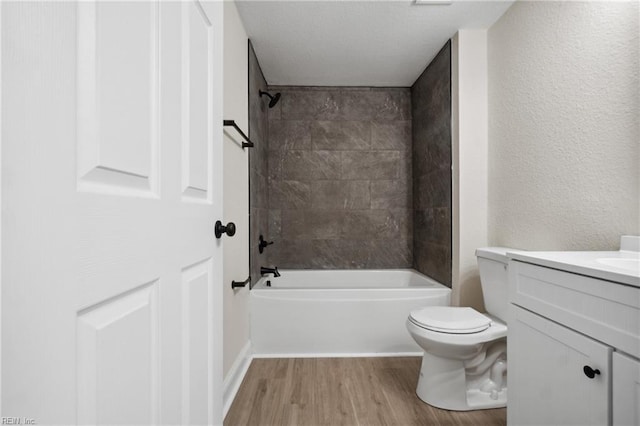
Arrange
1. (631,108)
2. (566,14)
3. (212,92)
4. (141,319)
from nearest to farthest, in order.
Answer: (141,319)
(212,92)
(631,108)
(566,14)

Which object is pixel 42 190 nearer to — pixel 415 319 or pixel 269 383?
pixel 415 319

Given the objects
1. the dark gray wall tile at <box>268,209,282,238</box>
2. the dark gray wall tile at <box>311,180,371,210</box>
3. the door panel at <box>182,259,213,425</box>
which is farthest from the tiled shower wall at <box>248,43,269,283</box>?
the door panel at <box>182,259,213,425</box>

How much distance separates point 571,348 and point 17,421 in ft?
4.29

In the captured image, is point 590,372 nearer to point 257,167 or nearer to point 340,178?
point 257,167

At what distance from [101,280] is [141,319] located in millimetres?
152

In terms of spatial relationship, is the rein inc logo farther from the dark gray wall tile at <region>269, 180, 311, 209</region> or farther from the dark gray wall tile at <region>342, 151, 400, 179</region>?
the dark gray wall tile at <region>342, 151, 400, 179</region>

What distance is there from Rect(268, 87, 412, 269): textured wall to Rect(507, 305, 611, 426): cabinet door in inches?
82.9

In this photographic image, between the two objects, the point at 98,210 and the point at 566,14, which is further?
the point at 566,14

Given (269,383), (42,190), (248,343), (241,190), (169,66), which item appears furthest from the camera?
(248,343)

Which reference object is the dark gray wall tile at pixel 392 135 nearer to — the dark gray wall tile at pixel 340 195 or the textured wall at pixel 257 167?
the dark gray wall tile at pixel 340 195

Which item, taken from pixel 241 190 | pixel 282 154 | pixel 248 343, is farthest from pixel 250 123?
pixel 248 343

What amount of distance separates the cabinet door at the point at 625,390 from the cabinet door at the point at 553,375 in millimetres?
21

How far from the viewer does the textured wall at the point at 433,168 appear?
267 cm

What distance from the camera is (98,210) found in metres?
0.50
